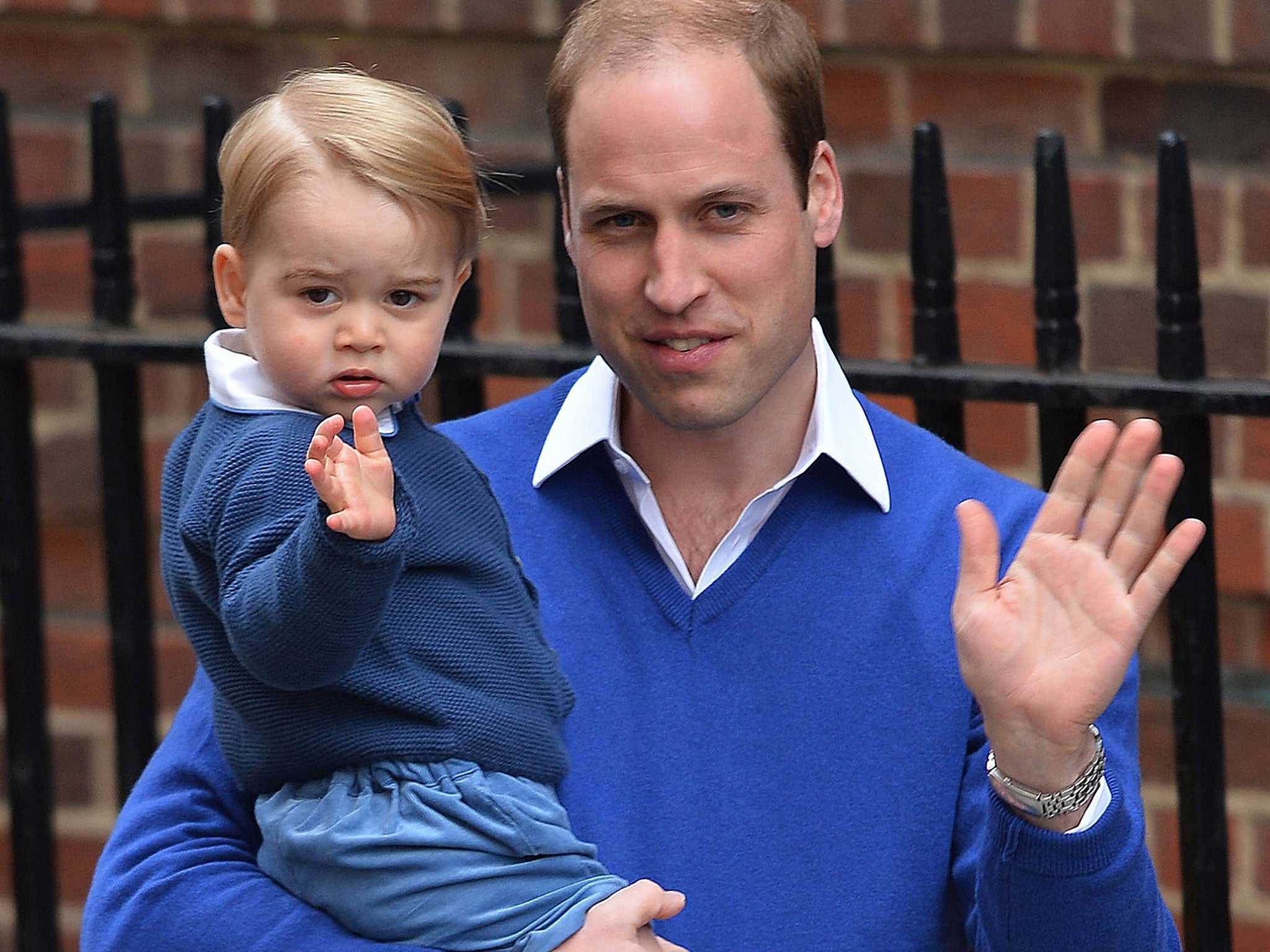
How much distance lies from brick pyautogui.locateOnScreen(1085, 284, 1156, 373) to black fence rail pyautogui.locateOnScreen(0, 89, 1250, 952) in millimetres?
619

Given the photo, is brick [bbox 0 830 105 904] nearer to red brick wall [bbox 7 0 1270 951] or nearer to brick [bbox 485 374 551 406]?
red brick wall [bbox 7 0 1270 951]

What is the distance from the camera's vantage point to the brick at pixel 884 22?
308cm

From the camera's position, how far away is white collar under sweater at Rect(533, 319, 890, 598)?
225 centimetres

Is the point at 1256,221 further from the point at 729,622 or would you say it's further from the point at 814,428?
the point at 729,622

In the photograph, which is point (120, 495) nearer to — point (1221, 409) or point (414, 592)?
point (414, 592)

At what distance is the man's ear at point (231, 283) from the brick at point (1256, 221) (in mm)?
1603

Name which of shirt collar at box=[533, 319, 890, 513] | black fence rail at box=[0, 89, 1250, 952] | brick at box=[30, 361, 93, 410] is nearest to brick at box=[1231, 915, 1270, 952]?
black fence rail at box=[0, 89, 1250, 952]

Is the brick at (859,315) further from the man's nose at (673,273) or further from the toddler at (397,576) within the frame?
the toddler at (397,576)

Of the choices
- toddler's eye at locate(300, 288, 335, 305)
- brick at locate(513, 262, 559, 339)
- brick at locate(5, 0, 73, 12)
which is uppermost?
brick at locate(5, 0, 73, 12)

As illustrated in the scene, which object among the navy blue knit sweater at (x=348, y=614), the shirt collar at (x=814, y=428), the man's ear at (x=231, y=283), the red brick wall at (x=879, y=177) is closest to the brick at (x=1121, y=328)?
the red brick wall at (x=879, y=177)

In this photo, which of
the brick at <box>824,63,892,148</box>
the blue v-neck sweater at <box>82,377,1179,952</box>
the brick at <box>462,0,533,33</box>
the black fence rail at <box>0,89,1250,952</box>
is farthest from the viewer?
the brick at <box>462,0,533,33</box>

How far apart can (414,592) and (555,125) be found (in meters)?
0.63

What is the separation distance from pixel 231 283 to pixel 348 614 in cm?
42

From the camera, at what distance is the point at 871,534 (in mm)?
2238
